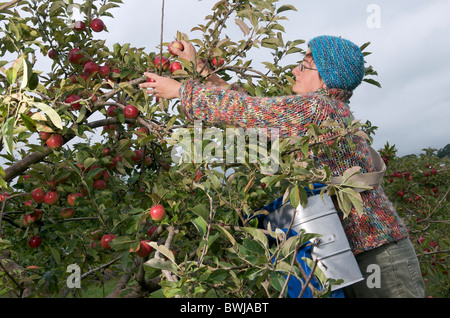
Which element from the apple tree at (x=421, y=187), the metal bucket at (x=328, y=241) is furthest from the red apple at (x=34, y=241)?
the apple tree at (x=421, y=187)

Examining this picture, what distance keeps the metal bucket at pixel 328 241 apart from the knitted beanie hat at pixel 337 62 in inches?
23.1

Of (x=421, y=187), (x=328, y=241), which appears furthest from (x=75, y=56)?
(x=421, y=187)

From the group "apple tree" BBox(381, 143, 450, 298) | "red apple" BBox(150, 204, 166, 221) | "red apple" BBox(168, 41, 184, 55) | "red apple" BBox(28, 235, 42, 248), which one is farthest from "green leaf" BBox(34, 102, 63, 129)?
"apple tree" BBox(381, 143, 450, 298)

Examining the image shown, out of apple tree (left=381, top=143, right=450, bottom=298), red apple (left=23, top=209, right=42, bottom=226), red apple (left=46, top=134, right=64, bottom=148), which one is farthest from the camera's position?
apple tree (left=381, top=143, right=450, bottom=298)

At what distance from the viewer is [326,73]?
1.91m

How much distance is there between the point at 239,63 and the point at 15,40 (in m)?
1.23

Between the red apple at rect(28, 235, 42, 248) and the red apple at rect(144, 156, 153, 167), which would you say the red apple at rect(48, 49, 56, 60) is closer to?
the red apple at rect(144, 156, 153, 167)

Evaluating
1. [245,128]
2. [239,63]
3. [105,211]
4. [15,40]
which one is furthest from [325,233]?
[15,40]

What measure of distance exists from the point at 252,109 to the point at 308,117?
234 mm

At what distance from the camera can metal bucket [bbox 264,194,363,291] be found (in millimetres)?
1539

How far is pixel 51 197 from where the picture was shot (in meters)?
2.20

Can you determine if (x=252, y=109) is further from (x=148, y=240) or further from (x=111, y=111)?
(x=111, y=111)

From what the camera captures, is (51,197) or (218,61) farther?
(218,61)

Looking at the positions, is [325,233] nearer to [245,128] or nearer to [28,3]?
[245,128]
